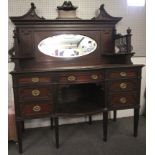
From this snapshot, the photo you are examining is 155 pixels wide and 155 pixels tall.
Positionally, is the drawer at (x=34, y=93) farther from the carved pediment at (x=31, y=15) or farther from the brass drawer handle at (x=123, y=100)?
the carved pediment at (x=31, y=15)

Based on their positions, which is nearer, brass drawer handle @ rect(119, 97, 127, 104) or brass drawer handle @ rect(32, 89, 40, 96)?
brass drawer handle @ rect(32, 89, 40, 96)

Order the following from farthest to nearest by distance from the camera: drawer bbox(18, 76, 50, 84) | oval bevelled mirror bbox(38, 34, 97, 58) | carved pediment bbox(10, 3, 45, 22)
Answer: oval bevelled mirror bbox(38, 34, 97, 58) < carved pediment bbox(10, 3, 45, 22) < drawer bbox(18, 76, 50, 84)

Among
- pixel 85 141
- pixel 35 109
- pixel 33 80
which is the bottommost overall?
pixel 85 141

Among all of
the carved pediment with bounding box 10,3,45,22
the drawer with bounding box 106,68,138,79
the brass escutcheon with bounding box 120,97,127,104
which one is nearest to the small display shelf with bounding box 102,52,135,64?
the drawer with bounding box 106,68,138,79

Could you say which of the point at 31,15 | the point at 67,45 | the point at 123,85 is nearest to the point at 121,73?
the point at 123,85

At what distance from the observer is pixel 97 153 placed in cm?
207

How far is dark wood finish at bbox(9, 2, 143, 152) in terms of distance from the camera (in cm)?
204

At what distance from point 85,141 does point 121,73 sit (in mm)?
887

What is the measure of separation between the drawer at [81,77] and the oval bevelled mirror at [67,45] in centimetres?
55

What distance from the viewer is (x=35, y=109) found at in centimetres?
206

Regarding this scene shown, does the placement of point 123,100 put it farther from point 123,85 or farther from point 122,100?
point 123,85

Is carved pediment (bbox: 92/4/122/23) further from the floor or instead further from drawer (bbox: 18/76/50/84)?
the floor
